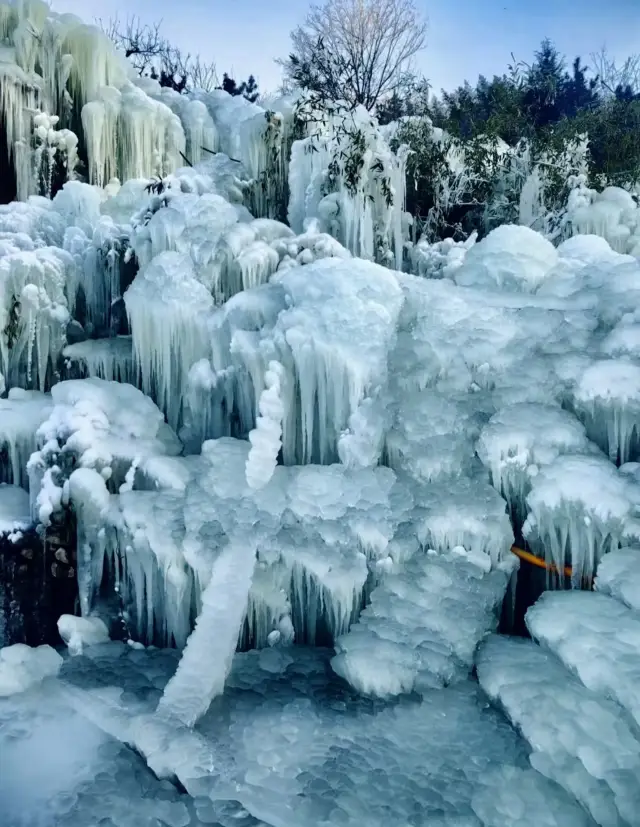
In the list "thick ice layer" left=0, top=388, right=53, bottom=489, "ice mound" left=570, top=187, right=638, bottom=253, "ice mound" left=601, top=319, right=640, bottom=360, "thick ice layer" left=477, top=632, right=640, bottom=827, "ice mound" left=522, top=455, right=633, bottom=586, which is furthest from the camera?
"ice mound" left=570, top=187, right=638, bottom=253

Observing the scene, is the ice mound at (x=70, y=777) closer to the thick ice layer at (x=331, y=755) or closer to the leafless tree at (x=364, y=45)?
the thick ice layer at (x=331, y=755)

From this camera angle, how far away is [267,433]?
4762mm

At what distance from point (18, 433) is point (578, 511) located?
4.18 m

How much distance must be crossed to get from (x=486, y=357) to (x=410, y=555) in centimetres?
177

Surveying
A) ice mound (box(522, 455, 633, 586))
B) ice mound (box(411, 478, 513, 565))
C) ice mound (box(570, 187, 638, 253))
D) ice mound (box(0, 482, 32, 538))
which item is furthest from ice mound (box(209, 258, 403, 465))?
ice mound (box(570, 187, 638, 253))

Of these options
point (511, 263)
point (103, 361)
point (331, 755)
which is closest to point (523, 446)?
point (331, 755)

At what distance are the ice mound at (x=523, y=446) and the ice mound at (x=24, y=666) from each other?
3217 millimetres

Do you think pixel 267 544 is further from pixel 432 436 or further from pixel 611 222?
pixel 611 222

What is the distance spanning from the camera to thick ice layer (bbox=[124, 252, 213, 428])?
5.54 m

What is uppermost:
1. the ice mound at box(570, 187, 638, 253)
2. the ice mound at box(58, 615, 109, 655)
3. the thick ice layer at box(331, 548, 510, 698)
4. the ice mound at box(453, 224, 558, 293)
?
the ice mound at box(570, 187, 638, 253)

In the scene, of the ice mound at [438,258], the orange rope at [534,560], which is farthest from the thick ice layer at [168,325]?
the orange rope at [534,560]

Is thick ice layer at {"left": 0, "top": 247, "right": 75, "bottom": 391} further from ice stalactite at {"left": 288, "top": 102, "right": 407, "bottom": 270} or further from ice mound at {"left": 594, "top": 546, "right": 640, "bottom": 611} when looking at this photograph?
ice mound at {"left": 594, "top": 546, "right": 640, "bottom": 611}

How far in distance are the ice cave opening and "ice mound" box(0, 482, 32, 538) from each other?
3 centimetres

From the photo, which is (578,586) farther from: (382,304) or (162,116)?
(162,116)
